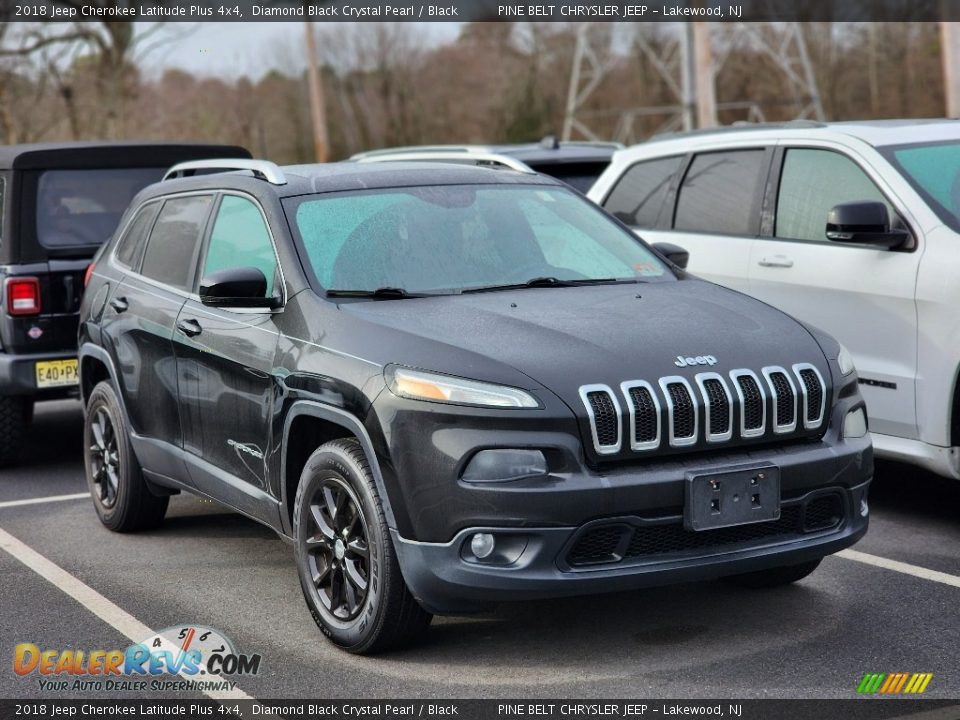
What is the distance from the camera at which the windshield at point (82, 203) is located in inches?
336

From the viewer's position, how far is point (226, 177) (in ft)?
19.8

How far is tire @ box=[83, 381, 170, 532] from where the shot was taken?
6617 millimetres

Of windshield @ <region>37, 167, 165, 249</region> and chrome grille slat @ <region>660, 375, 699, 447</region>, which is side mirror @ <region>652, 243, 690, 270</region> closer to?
chrome grille slat @ <region>660, 375, 699, 447</region>

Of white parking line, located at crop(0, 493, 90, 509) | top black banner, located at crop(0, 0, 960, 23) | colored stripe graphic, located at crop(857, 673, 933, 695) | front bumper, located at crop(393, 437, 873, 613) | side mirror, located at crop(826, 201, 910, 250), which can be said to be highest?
top black banner, located at crop(0, 0, 960, 23)

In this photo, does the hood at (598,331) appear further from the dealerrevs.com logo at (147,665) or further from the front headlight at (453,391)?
the dealerrevs.com logo at (147,665)

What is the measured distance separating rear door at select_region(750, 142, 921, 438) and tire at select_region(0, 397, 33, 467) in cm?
454

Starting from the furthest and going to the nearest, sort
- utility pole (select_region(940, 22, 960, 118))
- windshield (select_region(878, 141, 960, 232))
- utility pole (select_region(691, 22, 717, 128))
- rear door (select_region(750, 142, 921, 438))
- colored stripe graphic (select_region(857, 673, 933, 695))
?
utility pole (select_region(691, 22, 717, 128)) < utility pole (select_region(940, 22, 960, 118)) < windshield (select_region(878, 141, 960, 232)) < rear door (select_region(750, 142, 921, 438)) < colored stripe graphic (select_region(857, 673, 933, 695))

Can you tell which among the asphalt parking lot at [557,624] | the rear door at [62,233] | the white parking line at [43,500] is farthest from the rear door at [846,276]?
the rear door at [62,233]

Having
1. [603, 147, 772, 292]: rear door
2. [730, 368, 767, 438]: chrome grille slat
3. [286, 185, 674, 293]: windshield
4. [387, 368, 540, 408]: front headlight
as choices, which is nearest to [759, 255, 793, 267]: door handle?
[603, 147, 772, 292]: rear door

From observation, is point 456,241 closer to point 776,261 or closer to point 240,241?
point 240,241

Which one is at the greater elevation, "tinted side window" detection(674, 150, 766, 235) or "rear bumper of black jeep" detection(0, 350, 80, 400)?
"tinted side window" detection(674, 150, 766, 235)

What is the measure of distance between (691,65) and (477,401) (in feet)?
72.3

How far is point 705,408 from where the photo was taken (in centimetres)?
441

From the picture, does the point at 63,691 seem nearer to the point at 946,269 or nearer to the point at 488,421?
the point at 488,421
